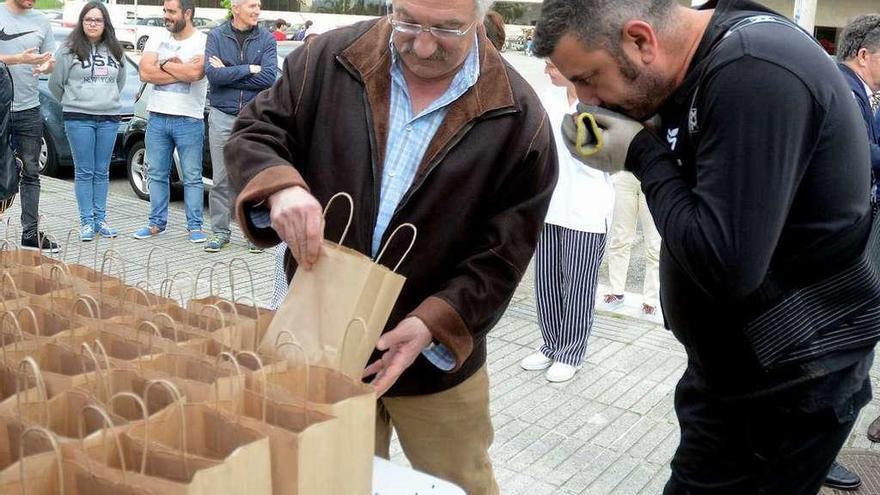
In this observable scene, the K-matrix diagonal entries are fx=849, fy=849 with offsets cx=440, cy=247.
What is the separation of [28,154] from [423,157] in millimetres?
5099

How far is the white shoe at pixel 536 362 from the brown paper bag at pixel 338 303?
2965mm

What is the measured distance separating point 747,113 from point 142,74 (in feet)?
19.6

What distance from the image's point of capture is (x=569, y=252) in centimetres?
457

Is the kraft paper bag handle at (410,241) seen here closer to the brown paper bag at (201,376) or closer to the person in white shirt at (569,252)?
the brown paper bag at (201,376)

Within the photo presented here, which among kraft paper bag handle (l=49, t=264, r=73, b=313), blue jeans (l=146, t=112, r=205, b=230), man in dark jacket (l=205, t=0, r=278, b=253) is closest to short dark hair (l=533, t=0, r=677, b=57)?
kraft paper bag handle (l=49, t=264, r=73, b=313)

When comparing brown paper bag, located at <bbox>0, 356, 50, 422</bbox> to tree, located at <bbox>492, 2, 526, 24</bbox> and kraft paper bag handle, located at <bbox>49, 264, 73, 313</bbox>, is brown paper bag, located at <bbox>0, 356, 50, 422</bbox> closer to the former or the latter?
kraft paper bag handle, located at <bbox>49, 264, 73, 313</bbox>

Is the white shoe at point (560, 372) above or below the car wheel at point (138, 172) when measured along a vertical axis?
above

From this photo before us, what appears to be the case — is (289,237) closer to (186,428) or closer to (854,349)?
(186,428)

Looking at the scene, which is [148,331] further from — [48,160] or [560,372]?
[48,160]

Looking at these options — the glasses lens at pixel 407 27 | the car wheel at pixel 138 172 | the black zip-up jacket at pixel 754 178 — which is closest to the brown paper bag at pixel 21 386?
the glasses lens at pixel 407 27

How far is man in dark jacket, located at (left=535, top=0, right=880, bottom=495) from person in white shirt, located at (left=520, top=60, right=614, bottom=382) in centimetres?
247

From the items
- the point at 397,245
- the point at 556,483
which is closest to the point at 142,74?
the point at 556,483

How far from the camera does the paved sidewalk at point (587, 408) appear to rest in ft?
12.0

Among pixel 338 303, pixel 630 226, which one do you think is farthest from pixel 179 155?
pixel 338 303
